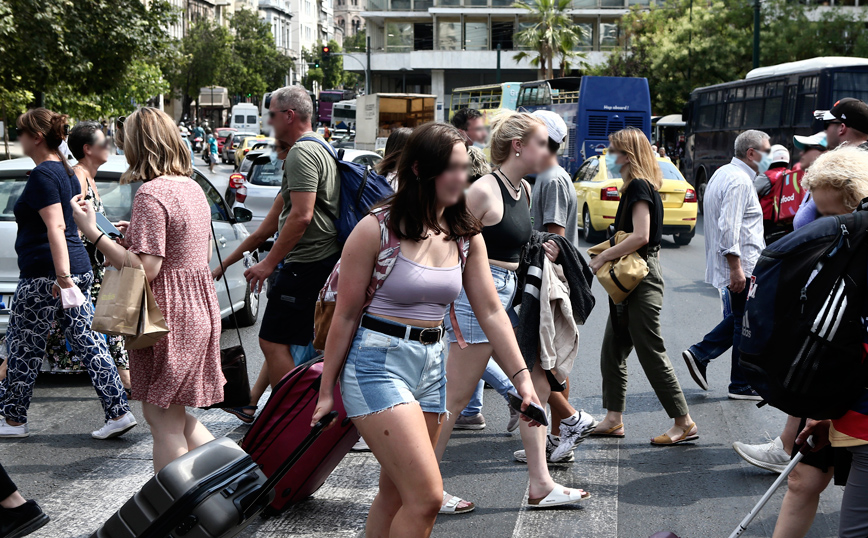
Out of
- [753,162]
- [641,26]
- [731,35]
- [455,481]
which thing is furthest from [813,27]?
[455,481]

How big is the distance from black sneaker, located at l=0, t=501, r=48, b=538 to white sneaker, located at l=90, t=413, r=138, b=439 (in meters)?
1.46

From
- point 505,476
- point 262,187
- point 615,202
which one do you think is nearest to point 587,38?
point 615,202

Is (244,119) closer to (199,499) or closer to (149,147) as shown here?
(149,147)

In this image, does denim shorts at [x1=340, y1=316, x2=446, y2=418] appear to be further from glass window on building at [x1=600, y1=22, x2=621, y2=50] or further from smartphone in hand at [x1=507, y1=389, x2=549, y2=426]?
glass window on building at [x1=600, y1=22, x2=621, y2=50]

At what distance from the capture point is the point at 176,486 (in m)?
2.88

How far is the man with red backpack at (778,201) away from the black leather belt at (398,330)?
15.5 feet

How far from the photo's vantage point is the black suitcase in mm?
2857

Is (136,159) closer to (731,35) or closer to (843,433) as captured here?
(843,433)

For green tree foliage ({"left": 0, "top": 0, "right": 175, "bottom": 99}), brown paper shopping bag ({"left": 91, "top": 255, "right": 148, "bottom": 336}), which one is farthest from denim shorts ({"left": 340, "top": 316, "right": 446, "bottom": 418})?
green tree foliage ({"left": 0, "top": 0, "right": 175, "bottom": 99})

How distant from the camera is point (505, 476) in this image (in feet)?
15.6

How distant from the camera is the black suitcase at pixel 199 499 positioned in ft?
9.37

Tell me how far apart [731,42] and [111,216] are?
3367 cm

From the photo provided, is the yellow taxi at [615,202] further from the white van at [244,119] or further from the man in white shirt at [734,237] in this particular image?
the white van at [244,119]

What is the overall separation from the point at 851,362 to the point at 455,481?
2379 mm
